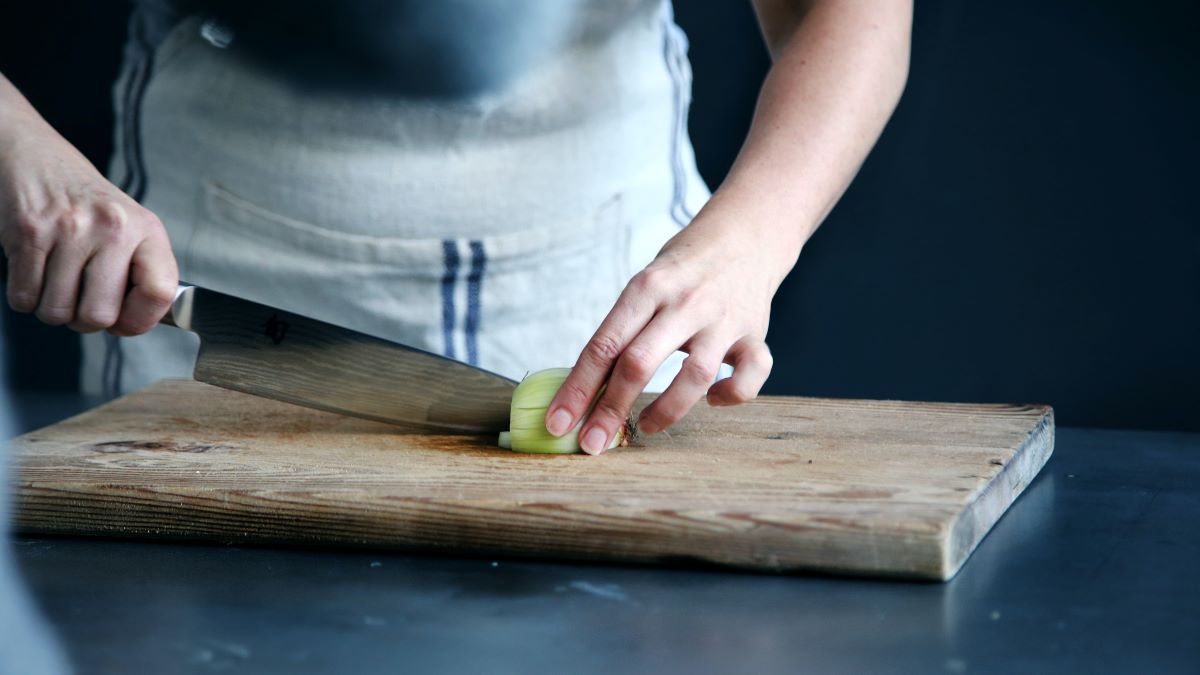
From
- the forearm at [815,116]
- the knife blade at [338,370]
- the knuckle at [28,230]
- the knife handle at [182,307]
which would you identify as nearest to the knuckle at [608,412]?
the knife blade at [338,370]

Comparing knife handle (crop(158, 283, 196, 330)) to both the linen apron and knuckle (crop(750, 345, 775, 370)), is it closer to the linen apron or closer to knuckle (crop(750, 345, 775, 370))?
the linen apron

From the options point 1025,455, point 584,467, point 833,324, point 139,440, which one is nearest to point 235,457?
point 139,440

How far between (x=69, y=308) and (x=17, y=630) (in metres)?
0.40

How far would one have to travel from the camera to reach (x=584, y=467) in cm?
89

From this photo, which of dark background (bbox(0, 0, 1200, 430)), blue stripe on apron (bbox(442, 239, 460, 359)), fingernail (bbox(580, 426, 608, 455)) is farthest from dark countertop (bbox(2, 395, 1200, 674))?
dark background (bbox(0, 0, 1200, 430))

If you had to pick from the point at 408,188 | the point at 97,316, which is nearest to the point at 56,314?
the point at 97,316

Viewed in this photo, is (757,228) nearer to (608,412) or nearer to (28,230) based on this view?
(608,412)

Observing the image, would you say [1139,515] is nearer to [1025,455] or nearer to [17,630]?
[1025,455]

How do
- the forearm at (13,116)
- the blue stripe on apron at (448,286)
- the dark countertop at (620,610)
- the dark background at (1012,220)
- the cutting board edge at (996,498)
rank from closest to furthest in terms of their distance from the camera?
the dark countertop at (620,610) → the cutting board edge at (996,498) → the forearm at (13,116) → the blue stripe on apron at (448,286) → the dark background at (1012,220)

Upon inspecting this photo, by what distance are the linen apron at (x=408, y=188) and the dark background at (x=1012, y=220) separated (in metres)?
0.90

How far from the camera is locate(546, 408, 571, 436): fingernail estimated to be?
93cm

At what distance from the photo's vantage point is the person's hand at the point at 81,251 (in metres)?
0.97

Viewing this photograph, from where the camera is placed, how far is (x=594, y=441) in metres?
0.93

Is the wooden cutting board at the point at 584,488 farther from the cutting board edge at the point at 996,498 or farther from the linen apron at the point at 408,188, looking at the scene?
the linen apron at the point at 408,188
